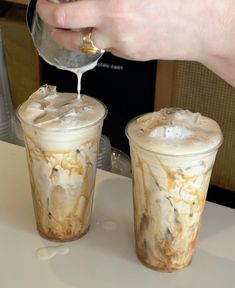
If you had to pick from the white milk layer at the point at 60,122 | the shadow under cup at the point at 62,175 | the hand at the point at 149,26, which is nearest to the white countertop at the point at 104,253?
the shadow under cup at the point at 62,175

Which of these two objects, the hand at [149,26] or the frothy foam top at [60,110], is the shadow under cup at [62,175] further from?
the hand at [149,26]

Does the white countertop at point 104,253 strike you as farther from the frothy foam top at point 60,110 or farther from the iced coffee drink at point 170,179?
the frothy foam top at point 60,110

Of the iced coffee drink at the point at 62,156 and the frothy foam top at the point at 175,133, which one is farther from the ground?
the frothy foam top at the point at 175,133

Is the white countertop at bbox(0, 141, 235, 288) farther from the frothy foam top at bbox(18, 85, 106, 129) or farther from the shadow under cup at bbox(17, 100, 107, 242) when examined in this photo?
the frothy foam top at bbox(18, 85, 106, 129)

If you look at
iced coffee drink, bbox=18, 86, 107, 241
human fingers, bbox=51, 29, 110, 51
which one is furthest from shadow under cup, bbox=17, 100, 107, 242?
human fingers, bbox=51, 29, 110, 51

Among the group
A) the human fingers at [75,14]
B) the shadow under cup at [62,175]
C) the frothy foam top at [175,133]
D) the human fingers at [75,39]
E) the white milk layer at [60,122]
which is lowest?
the shadow under cup at [62,175]

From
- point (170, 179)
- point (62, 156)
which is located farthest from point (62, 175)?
point (170, 179)
